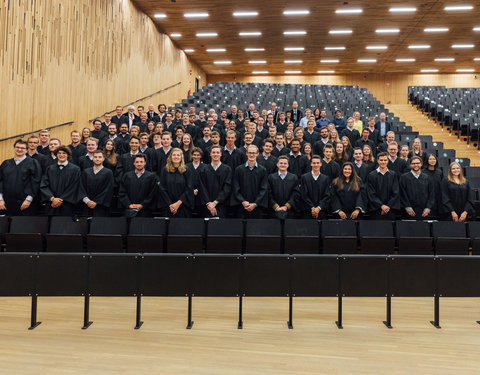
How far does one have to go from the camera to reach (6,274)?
345 centimetres

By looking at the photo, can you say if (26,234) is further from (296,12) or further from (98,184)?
(296,12)

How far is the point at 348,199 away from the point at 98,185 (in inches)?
128

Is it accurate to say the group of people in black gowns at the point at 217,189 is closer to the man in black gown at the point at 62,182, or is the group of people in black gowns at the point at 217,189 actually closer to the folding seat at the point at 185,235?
the man in black gown at the point at 62,182

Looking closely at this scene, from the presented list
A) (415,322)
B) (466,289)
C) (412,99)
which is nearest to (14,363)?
(415,322)

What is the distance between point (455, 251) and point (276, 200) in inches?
85.6

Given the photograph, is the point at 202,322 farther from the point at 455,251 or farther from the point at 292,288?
the point at 455,251

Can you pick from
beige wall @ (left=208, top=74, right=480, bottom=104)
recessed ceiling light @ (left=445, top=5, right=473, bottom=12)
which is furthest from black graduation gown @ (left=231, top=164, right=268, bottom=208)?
beige wall @ (left=208, top=74, right=480, bottom=104)

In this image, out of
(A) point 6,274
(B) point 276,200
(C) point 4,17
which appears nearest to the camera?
(A) point 6,274

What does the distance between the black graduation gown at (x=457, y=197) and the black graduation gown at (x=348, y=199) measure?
107cm

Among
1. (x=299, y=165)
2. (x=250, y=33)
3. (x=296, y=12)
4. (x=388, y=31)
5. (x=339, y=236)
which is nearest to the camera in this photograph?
(x=339, y=236)

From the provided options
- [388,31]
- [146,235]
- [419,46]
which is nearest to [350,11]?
[388,31]

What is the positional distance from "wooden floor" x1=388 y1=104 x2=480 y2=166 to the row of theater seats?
18.5ft

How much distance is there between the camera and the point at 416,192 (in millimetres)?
5289

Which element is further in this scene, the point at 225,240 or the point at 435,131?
the point at 435,131
